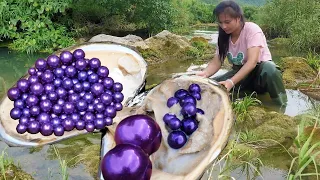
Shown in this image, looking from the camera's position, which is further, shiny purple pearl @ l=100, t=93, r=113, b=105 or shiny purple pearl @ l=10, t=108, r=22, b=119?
shiny purple pearl @ l=100, t=93, r=113, b=105

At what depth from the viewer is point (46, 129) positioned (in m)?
2.36

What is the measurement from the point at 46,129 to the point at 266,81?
2323mm

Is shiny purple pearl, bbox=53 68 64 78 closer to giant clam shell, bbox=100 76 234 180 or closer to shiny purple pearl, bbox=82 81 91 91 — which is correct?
shiny purple pearl, bbox=82 81 91 91

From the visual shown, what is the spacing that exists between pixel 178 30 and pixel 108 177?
1304 cm

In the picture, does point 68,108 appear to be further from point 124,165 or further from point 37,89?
point 124,165

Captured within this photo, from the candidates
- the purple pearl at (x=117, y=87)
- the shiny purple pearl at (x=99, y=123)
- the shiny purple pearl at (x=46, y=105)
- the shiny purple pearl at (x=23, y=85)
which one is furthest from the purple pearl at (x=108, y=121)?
the shiny purple pearl at (x=23, y=85)

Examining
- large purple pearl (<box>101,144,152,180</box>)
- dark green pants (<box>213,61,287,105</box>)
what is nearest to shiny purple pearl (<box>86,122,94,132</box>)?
large purple pearl (<box>101,144,152,180</box>)

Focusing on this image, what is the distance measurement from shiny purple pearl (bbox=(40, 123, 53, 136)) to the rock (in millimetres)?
3336

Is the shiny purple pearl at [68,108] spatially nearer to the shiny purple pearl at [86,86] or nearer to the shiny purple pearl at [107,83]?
the shiny purple pearl at [86,86]

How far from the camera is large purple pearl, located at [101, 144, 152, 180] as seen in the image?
1.69m

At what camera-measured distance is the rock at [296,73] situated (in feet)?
16.0

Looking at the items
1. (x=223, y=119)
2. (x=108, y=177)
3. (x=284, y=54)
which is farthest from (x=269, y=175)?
(x=284, y=54)

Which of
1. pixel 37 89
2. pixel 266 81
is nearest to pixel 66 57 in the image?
pixel 37 89

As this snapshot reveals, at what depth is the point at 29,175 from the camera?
2.25 meters
